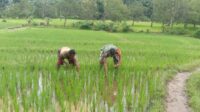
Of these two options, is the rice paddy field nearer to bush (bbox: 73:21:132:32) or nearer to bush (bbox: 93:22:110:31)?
bush (bbox: 73:21:132:32)

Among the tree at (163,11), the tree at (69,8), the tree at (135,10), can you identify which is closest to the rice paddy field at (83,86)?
the tree at (163,11)

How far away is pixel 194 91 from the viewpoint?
9828 mm

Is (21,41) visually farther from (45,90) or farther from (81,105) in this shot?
(81,105)

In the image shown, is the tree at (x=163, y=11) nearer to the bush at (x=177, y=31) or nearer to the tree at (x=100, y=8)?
the bush at (x=177, y=31)

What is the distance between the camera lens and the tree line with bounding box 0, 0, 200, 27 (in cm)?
4191

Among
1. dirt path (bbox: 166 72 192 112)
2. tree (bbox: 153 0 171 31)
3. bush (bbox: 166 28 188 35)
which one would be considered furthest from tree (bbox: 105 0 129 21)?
dirt path (bbox: 166 72 192 112)

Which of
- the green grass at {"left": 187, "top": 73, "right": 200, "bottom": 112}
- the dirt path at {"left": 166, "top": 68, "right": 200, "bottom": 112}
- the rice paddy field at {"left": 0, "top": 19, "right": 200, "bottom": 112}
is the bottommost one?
the dirt path at {"left": 166, "top": 68, "right": 200, "bottom": 112}

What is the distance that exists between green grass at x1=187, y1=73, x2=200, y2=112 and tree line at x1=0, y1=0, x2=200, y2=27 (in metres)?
30.5

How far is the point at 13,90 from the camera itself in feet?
29.6

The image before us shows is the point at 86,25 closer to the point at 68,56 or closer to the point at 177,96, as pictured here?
the point at 68,56

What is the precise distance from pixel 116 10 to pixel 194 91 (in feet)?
117

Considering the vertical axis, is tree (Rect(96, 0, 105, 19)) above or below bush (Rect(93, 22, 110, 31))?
above

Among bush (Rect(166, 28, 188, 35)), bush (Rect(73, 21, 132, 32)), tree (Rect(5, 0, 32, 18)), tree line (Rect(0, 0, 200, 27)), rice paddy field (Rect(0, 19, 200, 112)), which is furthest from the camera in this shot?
tree (Rect(5, 0, 32, 18))

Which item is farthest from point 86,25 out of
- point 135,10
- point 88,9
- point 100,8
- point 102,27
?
point 100,8
